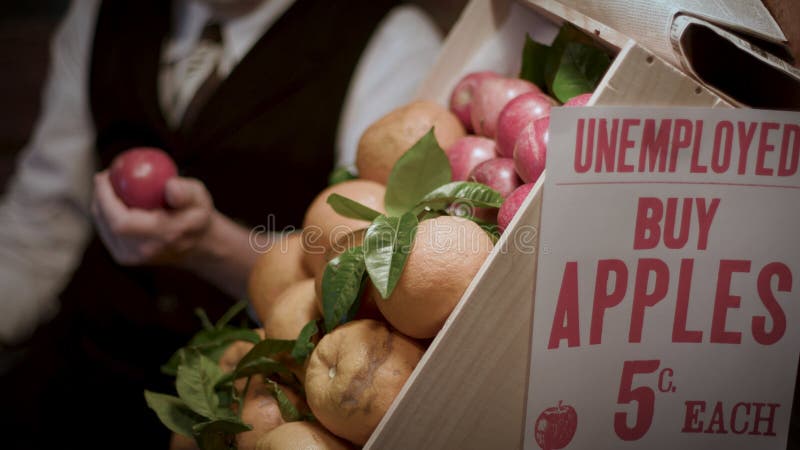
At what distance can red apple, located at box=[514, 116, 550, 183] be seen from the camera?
588 millimetres

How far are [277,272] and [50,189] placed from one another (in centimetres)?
95

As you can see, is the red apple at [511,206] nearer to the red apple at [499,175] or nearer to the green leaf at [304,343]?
the red apple at [499,175]

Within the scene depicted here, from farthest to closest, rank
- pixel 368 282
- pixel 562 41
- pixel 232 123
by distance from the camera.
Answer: pixel 232 123 → pixel 562 41 → pixel 368 282

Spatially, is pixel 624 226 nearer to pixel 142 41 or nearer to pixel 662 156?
pixel 662 156

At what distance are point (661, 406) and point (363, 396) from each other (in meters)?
0.27

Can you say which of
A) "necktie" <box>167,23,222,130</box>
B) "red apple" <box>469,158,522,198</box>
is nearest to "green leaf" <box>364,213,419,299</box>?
"red apple" <box>469,158,522,198</box>

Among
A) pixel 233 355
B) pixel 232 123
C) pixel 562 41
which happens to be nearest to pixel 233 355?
pixel 233 355

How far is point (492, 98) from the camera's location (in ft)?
2.49

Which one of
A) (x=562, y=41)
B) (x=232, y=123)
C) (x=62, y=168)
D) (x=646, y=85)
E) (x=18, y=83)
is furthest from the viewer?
(x=18, y=83)

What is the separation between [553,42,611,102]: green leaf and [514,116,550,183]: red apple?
0.09 metres

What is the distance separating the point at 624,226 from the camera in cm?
54

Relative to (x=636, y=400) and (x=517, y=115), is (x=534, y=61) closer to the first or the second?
(x=517, y=115)

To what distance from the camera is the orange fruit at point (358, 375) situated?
55 cm

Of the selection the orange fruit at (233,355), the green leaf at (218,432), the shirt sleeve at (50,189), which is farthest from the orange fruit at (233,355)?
the shirt sleeve at (50,189)
